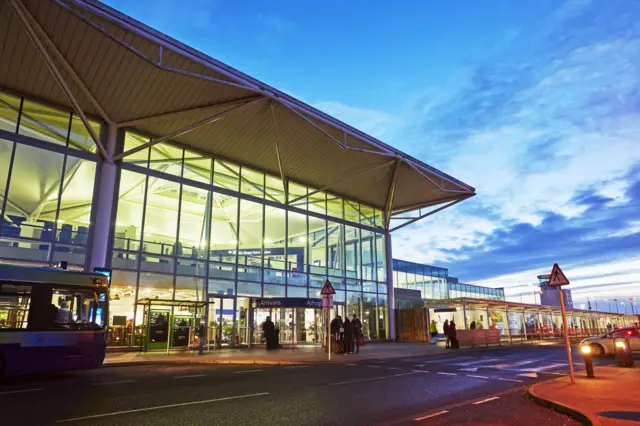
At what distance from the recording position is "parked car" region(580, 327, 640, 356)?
19.7m

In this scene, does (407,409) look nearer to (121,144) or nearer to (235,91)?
(235,91)

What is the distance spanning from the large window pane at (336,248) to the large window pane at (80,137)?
16.3 metres

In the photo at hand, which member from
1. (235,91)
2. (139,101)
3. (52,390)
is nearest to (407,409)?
(52,390)

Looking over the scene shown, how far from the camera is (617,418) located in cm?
636

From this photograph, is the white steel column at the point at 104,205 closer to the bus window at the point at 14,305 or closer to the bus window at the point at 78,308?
the bus window at the point at 78,308

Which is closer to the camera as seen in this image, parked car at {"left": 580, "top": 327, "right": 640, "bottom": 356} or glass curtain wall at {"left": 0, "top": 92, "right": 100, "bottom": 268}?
glass curtain wall at {"left": 0, "top": 92, "right": 100, "bottom": 268}

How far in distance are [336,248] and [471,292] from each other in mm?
54158

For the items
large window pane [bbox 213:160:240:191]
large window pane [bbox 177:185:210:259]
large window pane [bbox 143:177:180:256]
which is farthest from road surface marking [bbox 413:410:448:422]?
large window pane [bbox 213:160:240:191]

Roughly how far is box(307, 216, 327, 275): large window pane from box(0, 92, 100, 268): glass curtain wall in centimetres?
1409

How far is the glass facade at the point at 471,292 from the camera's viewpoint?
72.7m

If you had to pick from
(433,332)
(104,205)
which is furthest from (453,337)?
(104,205)

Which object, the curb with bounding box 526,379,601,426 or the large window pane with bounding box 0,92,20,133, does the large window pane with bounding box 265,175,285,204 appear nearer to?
the large window pane with bounding box 0,92,20,133

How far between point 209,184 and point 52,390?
16243mm

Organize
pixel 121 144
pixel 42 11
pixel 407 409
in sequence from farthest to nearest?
1. pixel 121 144
2. pixel 42 11
3. pixel 407 409
